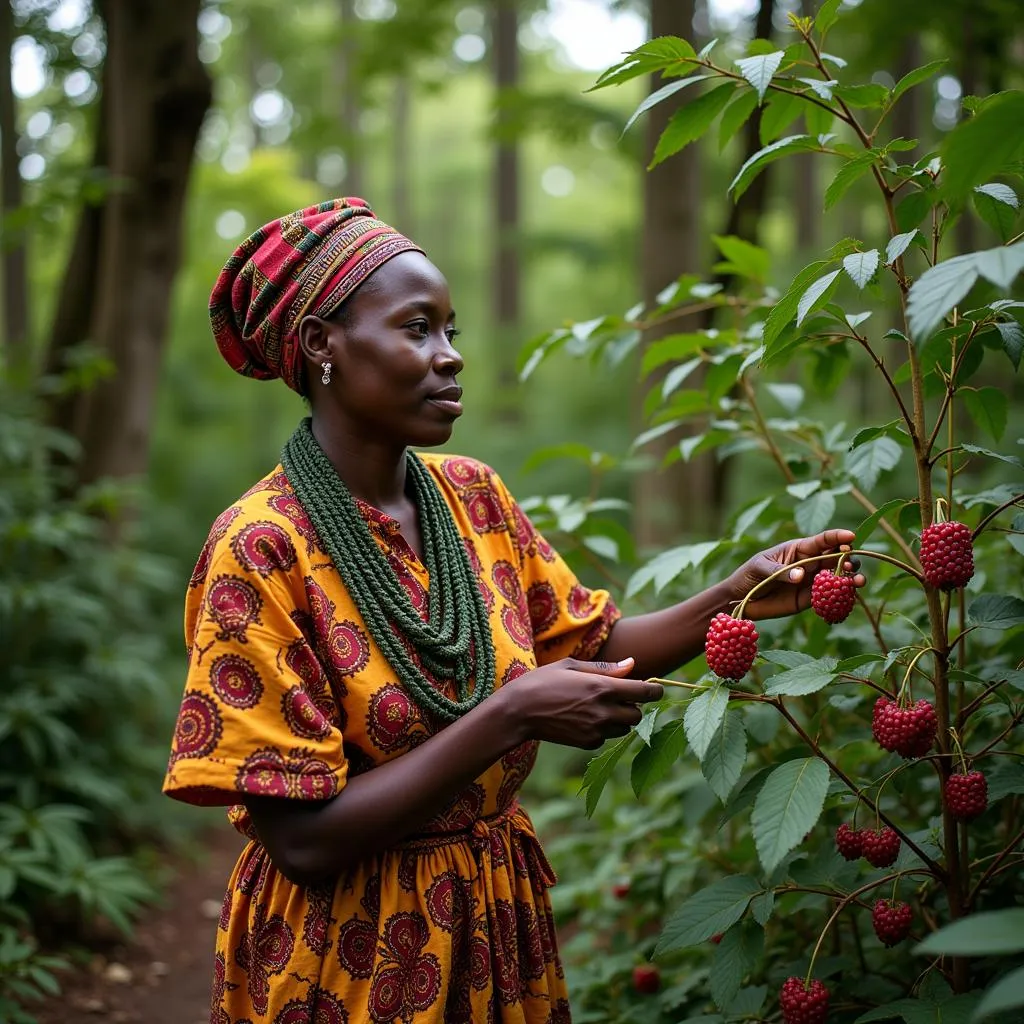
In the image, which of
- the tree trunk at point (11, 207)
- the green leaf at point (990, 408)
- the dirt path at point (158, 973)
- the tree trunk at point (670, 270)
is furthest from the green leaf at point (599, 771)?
the tree trunk at point (11, 207)

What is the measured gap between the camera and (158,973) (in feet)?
13.5

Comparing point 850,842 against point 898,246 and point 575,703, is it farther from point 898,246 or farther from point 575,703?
point 898,246

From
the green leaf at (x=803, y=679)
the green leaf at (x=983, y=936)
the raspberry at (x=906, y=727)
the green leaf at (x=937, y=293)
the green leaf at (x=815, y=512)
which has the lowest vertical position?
the green leaf at (x=983, y=936)

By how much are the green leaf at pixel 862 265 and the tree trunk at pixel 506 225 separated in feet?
32.1

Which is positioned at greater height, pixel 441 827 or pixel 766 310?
pixel 766 310

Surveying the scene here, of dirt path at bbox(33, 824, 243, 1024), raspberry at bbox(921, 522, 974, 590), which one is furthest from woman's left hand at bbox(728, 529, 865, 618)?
dirt path at bbox(33, 824, 243, 1024)

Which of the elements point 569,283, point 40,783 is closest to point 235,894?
point 40,783

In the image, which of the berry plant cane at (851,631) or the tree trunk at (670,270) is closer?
the berry plant cane at (851,631)

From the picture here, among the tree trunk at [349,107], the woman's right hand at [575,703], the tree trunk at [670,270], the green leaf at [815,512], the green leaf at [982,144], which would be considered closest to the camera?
the green leaf at [982,144]

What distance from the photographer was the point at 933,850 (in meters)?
1.87

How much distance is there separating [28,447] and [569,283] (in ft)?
58.1

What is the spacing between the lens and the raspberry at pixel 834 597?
1.58 meters

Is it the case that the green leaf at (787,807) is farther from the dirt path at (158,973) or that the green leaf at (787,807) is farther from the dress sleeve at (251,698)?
the dirt path at (158,973)

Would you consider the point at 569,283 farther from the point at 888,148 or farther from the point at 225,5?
the point at 888,148
